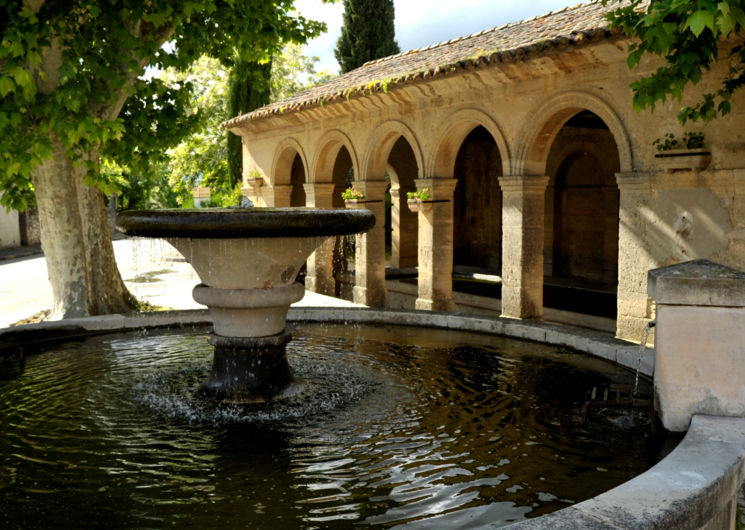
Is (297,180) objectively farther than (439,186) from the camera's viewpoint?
Yes

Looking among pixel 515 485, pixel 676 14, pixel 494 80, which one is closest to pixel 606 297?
pixel 494 80

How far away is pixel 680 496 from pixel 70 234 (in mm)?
8043

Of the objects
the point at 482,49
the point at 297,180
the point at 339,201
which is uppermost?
the point at 482,49

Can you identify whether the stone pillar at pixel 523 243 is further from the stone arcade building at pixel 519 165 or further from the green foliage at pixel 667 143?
the green foliage at pixel 667 143

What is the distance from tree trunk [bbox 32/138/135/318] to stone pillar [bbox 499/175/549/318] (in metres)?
5.22

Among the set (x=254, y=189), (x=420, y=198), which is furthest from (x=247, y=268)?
(x=254, y=189)

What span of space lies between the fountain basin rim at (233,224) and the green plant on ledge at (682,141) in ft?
14.2

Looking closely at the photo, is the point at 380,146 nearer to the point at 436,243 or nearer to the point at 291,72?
the point at 436,243

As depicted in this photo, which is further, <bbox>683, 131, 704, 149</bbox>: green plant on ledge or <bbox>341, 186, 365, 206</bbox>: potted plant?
<bbox>341, 186, 365, 206</bbox>: potted plant

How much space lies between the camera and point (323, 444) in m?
4.28

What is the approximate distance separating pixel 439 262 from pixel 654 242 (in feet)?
13.1

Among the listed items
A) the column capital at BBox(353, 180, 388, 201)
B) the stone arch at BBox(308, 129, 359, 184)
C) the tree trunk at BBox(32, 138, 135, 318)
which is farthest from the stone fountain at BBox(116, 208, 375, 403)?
the stone arch at BBox(308, 129, 359, 184)

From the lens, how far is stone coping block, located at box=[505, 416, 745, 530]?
2.65m

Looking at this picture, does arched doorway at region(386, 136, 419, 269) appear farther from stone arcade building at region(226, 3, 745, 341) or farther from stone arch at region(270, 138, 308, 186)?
stone arch at region(270, 138, 308, 186)
